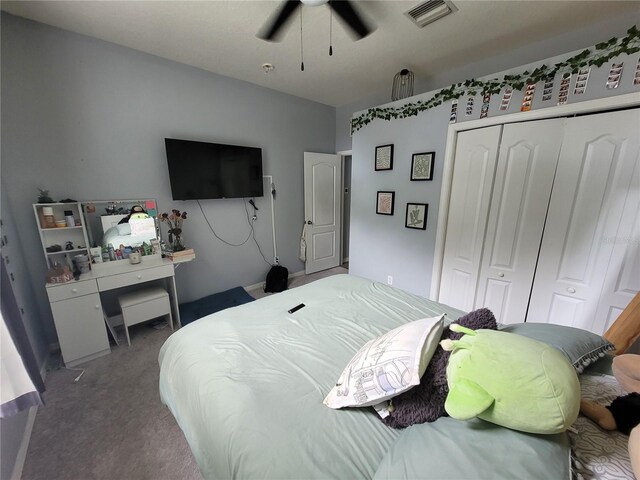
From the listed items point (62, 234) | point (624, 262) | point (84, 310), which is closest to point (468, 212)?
point (624, 262)

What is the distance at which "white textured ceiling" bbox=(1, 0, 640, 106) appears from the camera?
1.75m

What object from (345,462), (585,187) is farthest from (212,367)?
(585,187)

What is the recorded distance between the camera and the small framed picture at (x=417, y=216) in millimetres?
2607

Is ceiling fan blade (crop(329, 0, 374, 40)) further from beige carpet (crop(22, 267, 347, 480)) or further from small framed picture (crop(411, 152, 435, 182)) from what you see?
beige carpet (crop(22, 267, 347, 480))

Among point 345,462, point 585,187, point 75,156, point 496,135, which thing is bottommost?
point 345,462

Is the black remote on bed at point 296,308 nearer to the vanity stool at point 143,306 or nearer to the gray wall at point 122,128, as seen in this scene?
the vanity stool at point 143,306

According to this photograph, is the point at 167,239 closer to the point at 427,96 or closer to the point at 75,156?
the point at 75,156

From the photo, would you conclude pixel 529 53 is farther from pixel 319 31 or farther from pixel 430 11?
pixel 319 31

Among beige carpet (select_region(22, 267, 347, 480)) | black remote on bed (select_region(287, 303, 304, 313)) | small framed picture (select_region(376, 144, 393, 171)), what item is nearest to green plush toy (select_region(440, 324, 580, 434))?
black remote on bed (select_region(287, 303, 304, 313))

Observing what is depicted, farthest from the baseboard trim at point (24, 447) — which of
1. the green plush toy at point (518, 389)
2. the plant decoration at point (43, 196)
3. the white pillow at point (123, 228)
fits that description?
the green plush toy at point (518, 389)

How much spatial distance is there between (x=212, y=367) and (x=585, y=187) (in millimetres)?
2599

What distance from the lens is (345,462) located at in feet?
2.40

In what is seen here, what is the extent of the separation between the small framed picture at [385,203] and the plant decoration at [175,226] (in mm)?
2219

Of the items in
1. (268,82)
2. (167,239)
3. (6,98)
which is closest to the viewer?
(6,98)
